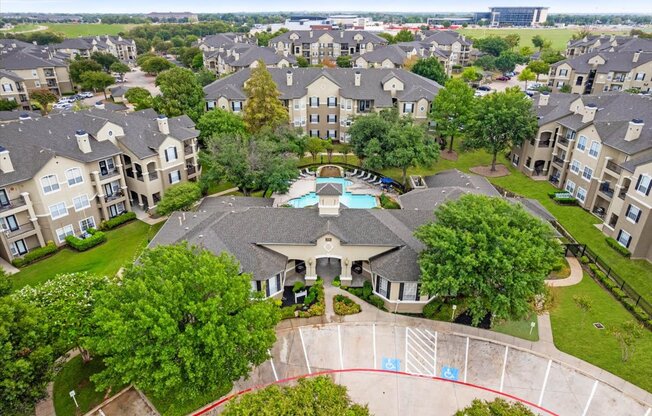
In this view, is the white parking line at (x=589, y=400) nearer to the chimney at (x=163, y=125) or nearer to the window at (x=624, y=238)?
the window at (x=624, y=238)

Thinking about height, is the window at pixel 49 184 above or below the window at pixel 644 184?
below

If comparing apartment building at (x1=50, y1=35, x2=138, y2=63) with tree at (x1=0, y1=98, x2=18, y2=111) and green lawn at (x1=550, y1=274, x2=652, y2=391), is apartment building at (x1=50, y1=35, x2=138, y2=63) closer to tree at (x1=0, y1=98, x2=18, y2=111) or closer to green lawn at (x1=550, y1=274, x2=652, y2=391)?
tree at (x1=0, y1=98, x2=18, y2=111)

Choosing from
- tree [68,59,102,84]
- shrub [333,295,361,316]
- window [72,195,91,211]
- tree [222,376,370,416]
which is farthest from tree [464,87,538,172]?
tree [68,59,102,84]

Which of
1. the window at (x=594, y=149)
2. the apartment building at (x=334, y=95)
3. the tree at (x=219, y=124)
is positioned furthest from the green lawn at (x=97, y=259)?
the window at (x=594, y=149)

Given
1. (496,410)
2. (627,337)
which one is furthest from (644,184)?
(496,410)

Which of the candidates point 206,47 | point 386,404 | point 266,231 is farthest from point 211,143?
point 206,47

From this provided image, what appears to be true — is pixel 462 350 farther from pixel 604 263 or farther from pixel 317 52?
pixel 317 52
